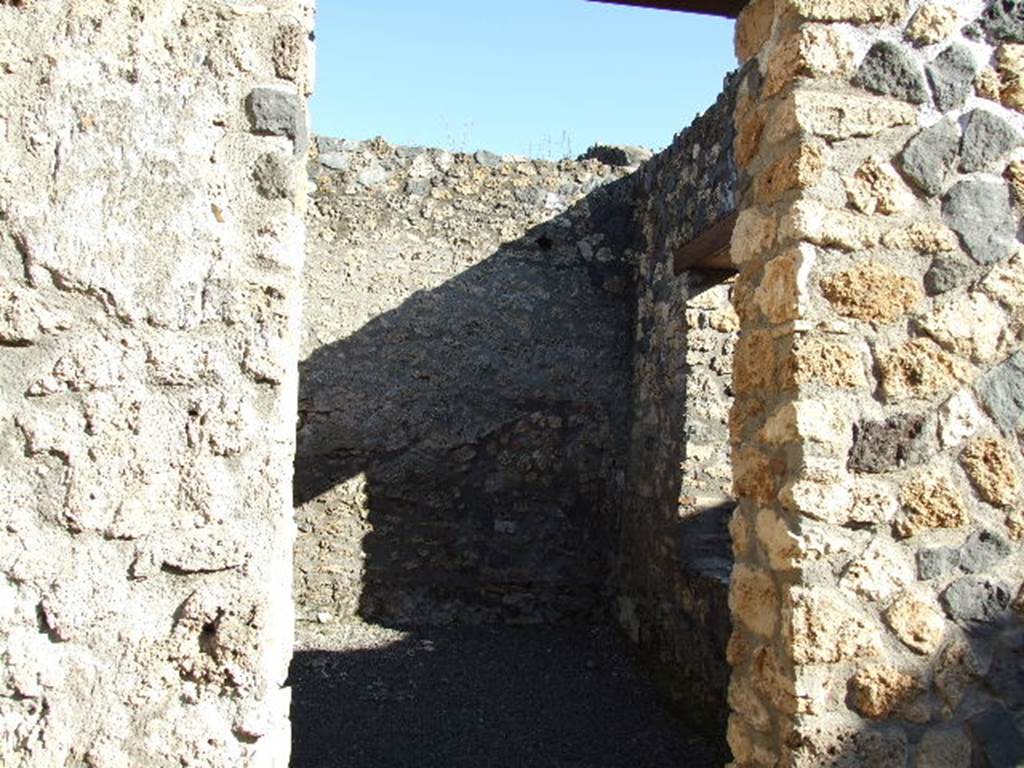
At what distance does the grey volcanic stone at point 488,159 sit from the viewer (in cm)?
624

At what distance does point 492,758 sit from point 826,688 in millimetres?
2232

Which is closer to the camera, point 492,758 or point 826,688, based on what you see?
point 826,688

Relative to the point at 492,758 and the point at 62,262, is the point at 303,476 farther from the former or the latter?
the point at 62,262

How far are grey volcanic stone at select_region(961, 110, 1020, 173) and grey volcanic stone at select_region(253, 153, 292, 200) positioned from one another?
60.4 inches

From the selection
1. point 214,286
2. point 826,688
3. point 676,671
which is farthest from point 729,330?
point 214,286

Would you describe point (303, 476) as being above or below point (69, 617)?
above

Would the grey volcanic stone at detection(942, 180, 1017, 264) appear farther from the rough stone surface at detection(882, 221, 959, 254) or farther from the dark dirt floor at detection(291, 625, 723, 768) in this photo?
the dark dirt floor at detection(291, 625, 723, 768)

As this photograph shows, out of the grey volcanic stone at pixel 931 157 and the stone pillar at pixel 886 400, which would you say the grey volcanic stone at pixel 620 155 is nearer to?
the stone pillar at pixel 886 400

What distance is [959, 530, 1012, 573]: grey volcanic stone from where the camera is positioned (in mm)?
2219

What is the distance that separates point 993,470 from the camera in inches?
88.3

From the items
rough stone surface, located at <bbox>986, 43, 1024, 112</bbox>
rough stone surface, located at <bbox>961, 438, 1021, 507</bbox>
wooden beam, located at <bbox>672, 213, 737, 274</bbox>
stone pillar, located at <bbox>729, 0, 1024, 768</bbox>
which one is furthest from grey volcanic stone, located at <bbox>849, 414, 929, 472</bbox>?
wooden beam, located at <bbox>672, 213, 737, 274</bbox>

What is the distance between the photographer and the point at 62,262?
1.80m

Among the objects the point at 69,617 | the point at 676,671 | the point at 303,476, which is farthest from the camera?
the point at 303,476

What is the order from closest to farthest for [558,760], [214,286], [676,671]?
[214,286], [558,760], [676,671]
